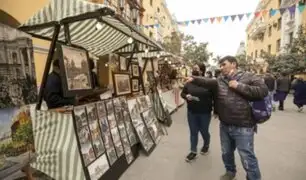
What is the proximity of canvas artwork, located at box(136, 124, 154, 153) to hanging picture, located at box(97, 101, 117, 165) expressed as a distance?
100cm

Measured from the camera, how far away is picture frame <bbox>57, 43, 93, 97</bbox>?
2842 mm

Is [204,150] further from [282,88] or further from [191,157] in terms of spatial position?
[282,88]

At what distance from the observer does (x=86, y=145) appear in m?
2.99

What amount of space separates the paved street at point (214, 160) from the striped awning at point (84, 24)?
2.37 m

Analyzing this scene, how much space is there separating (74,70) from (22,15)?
2.29 meters

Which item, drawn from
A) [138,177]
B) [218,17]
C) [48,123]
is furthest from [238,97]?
[218,17]

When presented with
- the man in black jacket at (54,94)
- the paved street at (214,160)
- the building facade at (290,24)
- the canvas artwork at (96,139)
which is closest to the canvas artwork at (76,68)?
the man in black jacket at (54,94)

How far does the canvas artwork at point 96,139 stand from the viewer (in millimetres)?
3162

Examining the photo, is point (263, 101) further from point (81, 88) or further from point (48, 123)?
point (48, 123)

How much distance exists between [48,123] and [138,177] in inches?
62.6

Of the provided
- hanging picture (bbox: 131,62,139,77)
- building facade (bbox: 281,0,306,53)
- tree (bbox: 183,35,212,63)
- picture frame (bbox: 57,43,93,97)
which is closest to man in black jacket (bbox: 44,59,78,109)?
picture frame (bbox: 57,43,93,97)

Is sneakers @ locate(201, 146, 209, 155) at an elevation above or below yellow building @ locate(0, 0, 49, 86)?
below

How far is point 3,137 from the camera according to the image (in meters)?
3.08

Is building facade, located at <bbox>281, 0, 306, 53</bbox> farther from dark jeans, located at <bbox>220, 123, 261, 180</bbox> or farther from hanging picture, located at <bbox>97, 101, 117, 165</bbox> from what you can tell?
hanging picture, located at <bbox>97, 101, 117, 165</bbox>
